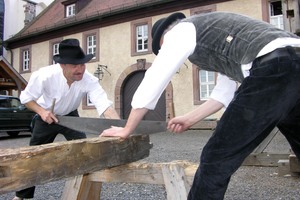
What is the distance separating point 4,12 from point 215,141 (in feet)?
91.5

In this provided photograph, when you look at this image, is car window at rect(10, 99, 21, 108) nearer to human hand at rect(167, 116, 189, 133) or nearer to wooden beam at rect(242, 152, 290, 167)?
wooden beam at rect(242, 152, 290, 167)

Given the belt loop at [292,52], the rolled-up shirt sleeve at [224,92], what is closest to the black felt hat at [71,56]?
the rolled-up shirt sleeve at [224,92]

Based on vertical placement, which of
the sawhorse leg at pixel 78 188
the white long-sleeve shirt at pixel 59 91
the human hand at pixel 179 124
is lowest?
the sawhorse leg at pixel 78 188

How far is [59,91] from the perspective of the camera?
12.4 ft

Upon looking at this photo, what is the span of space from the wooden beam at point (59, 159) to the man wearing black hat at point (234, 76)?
0.40 metres

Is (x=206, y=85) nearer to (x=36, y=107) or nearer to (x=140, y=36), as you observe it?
(x=140, y=36)

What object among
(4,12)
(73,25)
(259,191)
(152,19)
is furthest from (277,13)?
(4,12)

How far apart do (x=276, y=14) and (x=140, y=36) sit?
6.96 m

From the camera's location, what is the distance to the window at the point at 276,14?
1470 centimetres

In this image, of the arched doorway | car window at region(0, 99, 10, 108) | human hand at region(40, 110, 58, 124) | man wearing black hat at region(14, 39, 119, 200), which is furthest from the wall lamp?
human hand at region(40, 110, 58, 124)

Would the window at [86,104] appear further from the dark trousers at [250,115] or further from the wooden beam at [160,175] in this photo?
the dark trousers at [250,115]

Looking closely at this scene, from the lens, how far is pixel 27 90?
3.57 meters

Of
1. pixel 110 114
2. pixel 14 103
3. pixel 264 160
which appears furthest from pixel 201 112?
pixel 14 103

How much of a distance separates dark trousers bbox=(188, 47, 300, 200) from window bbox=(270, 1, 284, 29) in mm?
14032
